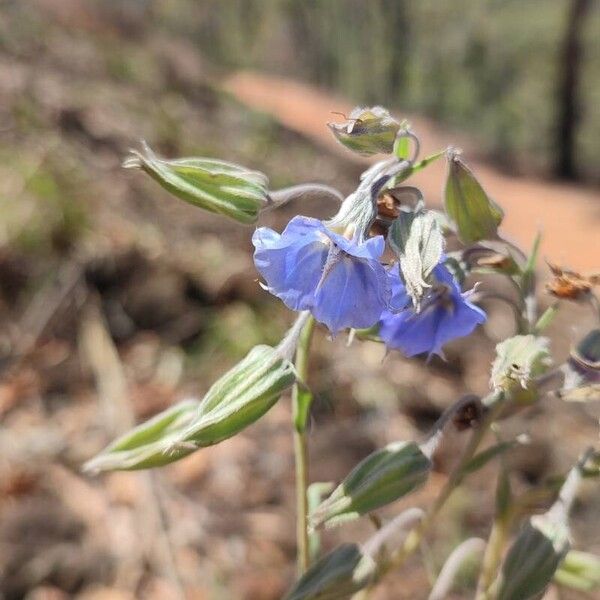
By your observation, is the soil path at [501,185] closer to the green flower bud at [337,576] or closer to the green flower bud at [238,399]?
the green flower bud at [337,576]

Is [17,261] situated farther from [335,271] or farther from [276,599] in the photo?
[335,271]

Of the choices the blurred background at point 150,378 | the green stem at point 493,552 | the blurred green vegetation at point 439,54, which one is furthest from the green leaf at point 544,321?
the blurred green vegetation at point 439,54

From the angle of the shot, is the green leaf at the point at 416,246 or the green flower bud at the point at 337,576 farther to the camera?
the green flower bud at the point at 337,576

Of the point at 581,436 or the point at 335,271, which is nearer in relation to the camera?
the point at 335,271

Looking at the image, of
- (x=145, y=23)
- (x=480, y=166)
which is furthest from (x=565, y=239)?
(x=145, y=23)

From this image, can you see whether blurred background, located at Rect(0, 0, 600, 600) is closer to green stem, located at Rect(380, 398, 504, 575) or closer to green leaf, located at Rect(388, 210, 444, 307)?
green stem, located at Rect(380, 398, 504, 575)

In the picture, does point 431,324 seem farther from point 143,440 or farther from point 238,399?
point 143,440

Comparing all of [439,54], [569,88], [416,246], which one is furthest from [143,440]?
[439,54]
